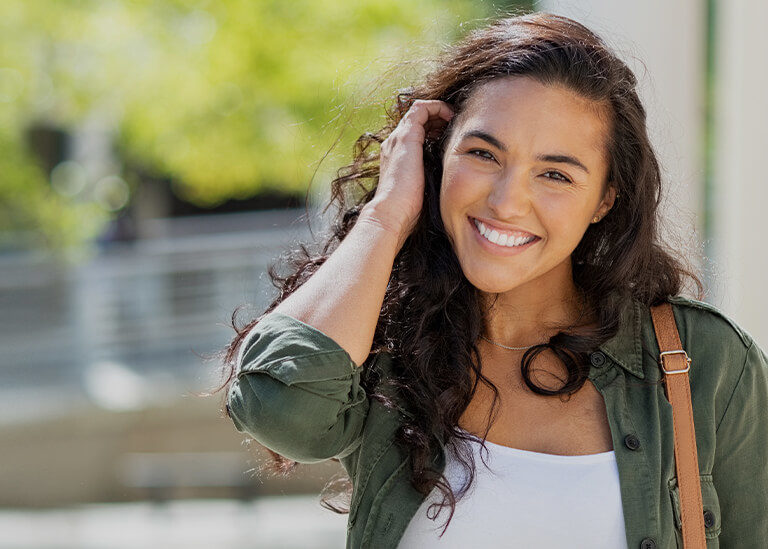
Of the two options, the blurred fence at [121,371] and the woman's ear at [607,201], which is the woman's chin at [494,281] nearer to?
the woman's ear at [607,201]

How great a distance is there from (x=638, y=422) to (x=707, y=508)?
8.5 inches

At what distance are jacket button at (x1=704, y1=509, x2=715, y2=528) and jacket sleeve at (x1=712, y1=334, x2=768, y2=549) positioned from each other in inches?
3.0

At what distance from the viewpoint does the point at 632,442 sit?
2111 mm

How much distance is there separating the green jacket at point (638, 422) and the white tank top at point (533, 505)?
4cm

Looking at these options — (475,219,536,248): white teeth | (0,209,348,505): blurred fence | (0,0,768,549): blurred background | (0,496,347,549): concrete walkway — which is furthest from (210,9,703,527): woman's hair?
(0,209,348,505): blurred fence

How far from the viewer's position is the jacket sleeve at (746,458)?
83.7 inches

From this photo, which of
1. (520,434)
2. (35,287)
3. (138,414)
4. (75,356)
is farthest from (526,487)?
(35,287)

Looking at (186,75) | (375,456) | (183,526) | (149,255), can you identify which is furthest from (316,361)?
(149,255)

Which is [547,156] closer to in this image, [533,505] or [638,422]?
[638,422]

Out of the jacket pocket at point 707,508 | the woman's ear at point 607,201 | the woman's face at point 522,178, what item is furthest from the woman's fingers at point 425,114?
the jacket pocket at point 707,508

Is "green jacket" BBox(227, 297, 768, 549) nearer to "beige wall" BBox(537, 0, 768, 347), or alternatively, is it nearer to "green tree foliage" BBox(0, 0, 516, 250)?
"beige wall" BBox(537, 0, 768, 347)

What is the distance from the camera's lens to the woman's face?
2172mm

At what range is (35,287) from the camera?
10492 millimetres

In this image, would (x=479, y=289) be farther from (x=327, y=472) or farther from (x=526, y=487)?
(x=327, y=472)
